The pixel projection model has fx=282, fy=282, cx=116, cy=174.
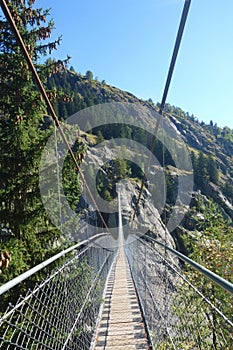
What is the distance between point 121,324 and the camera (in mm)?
2775

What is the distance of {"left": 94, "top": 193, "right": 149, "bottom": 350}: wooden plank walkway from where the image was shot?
2.33 m

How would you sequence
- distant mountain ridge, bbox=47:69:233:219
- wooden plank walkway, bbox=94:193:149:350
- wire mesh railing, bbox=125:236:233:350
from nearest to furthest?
wire mesh railing, bbox=125:236:233:350, wooden plank walkway, bbox=94:193:149:350, distant mountain ridge, bbox=47:69:233:219

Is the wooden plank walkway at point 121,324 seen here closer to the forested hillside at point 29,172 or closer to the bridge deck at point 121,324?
the bridge deck at point 121,324

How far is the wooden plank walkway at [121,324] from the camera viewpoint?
233 centimetres

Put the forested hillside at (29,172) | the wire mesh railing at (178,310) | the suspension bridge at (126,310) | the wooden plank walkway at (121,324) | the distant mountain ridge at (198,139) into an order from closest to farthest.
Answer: the wire mesh railing at (178,310)
the suspension bridge at (126,310)
the wooden plank walkway at (121,324)
the forested hillside at (29,172)
the distant mountain ridge at (198,139)

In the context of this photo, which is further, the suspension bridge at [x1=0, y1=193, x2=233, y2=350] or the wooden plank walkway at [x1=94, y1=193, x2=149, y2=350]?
the wooden plank walkway at [x1=94, y1=193, x2=149, y2=350]

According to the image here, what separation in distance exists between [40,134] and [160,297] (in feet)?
9.73

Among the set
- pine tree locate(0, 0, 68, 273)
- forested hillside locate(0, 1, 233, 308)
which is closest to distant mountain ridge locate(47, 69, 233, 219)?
forested hillside locate(0, 1, 233, 308)

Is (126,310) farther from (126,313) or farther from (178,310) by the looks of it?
(178,310)

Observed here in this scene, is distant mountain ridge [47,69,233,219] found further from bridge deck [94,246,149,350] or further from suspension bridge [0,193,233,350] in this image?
suspension bridge [0,193,233,350]

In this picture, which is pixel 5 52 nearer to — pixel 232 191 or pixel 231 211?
pixel 231 211

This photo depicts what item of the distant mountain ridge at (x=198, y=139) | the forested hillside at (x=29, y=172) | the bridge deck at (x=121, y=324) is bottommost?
the bridge deck at (x=121, y=324)

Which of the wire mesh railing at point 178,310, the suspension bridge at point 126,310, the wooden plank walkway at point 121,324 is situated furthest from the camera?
the wooden plank walkway at point 121,324

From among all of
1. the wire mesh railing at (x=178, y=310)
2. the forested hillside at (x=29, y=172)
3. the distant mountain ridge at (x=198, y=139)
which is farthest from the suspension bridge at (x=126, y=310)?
the distant mountain ridge at (x=198, y=139)
